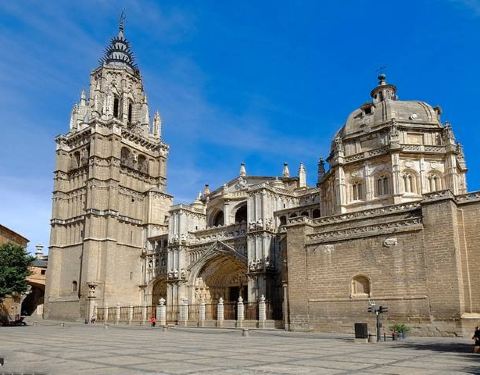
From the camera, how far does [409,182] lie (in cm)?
3428

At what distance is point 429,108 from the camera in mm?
37750

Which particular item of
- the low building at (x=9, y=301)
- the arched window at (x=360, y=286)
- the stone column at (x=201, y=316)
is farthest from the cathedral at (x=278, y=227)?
the low building at (x=9, y=301)

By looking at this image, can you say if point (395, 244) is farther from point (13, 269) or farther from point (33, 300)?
point (33, 300)

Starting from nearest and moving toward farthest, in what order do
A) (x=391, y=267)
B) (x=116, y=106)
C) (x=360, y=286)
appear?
(x=391, y=267), (x=360, y=286), (x=116, y=106)

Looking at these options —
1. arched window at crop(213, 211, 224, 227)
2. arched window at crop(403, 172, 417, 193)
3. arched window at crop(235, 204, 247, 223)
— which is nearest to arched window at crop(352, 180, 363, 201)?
arched window at crop(403, 172, 417, 193)

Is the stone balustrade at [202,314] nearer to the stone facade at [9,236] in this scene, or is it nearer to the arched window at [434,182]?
the stone facade at [9,236]

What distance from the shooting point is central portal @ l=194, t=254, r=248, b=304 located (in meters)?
43.0

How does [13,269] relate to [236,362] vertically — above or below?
above

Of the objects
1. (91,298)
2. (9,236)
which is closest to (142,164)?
(9,236)

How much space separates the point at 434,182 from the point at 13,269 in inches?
1249

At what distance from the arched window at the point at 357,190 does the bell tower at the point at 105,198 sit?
2352 cm

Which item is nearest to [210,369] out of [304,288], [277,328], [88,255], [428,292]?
[428,292]

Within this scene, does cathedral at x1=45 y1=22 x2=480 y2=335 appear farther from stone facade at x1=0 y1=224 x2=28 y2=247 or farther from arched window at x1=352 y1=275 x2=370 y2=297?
stone facade at x1=0 y1=224 x2=28 y2=247

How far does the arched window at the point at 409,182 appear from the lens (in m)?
34.1
